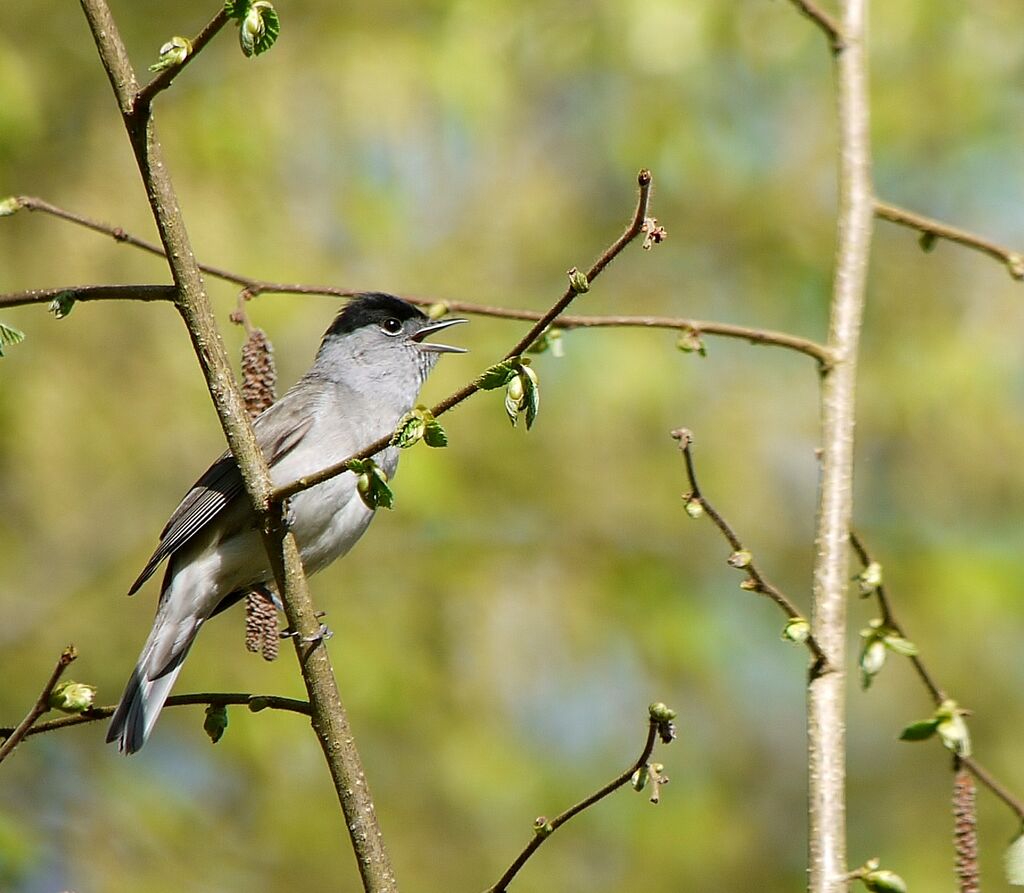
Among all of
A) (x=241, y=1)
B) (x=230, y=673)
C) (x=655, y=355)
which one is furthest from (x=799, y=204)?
(x=241, y=1)

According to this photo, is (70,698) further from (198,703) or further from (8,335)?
(8,335)

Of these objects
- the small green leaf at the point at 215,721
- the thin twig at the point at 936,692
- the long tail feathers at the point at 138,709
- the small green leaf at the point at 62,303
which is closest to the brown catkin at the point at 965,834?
the thin twig at the point at 936,692

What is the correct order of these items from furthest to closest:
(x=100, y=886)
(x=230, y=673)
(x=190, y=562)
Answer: (x=230, y=673), (x=100, y=886), (x=190, y=562)

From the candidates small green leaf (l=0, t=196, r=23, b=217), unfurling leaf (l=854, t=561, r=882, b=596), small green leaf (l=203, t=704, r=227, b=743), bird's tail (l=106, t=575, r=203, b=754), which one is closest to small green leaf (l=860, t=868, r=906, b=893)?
unfurling leaf (l=854, t=561, r=882, b=596)

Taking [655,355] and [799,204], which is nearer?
[655,355]

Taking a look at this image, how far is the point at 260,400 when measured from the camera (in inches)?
119

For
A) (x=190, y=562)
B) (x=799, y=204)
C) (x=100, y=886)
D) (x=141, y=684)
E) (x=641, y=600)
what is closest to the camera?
(x=141, y=684)

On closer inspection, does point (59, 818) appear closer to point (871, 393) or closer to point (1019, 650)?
point (871, 393)

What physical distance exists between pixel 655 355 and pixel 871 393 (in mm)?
1311

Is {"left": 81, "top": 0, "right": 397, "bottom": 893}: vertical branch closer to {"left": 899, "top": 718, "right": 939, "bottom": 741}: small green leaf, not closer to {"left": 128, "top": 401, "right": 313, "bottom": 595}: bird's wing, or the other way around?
{"left": 899, "top": 718, "right": 939, "bottom": 741}: small green leaf

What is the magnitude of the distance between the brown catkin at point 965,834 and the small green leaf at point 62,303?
5.26 feet

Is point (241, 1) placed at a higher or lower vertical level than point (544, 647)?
lower

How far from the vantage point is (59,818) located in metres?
6.30

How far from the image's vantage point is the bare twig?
104 inches
